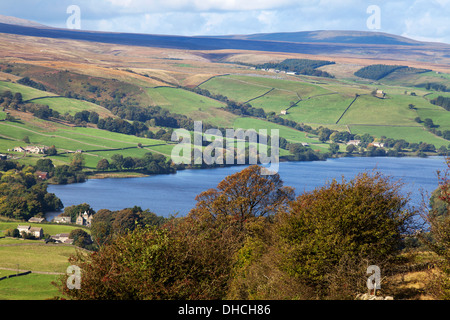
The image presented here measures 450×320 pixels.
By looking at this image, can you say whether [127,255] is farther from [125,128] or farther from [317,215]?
[125,128]

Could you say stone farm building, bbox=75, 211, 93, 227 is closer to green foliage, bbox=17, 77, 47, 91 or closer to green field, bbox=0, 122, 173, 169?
green field, bbox=0, 122, 173, 169

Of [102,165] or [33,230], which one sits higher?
[102,165]

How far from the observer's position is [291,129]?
144625mm

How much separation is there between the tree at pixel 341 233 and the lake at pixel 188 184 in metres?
46.4

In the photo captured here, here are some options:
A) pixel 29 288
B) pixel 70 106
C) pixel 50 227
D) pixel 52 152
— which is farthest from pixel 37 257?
pixel 70 106

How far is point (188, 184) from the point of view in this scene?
89.9 meters

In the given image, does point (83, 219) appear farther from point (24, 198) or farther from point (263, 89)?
point (263, 89)

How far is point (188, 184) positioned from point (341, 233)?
244ft

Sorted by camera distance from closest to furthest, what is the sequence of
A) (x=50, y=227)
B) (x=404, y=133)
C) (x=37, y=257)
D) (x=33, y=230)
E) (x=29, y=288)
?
(x=29, y=288)
(x=37, y=257)
(x=33, y=230)
(x=50, y=227)
(x=404, y=133)

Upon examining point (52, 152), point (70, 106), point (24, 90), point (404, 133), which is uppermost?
point (24, 90)

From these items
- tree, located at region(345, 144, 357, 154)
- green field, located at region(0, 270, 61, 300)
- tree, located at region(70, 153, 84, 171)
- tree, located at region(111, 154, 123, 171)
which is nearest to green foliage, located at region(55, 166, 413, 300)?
green field, located at region(0, 270, 61, 300)

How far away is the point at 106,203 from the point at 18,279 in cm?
3565

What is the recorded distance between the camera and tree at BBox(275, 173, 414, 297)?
16.0m

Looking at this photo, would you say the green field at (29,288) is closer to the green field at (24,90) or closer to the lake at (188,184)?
the lake at (188,184)
